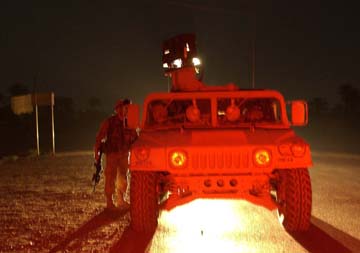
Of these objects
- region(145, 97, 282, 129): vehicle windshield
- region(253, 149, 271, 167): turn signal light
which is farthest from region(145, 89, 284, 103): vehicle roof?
region(253, 149, 271, 167): turn signal light

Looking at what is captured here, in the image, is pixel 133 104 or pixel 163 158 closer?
pixel 163 158

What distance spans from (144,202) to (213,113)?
1837mm

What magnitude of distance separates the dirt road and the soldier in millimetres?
371

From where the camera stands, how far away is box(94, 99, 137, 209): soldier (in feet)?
33.3

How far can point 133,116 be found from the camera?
938 centimetres

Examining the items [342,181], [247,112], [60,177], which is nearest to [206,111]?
[247,112]

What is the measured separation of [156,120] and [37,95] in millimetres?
16456

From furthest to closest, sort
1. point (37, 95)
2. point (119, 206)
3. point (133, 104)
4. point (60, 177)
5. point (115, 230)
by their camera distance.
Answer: point (37, 95)
point (60, 177)
point (119, 206)
point (133, 104)
point (115, 230)

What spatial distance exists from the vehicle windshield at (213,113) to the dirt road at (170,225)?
1.34 metres

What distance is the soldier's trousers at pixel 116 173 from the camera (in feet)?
33.3

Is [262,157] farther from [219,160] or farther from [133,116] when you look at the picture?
[133,116]

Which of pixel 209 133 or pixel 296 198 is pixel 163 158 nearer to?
pixel 209 133

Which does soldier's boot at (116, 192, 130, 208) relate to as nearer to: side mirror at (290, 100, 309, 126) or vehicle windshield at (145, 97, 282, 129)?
vehicle windshield at (145, 97, 282, 129)

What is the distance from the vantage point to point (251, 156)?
788cm
